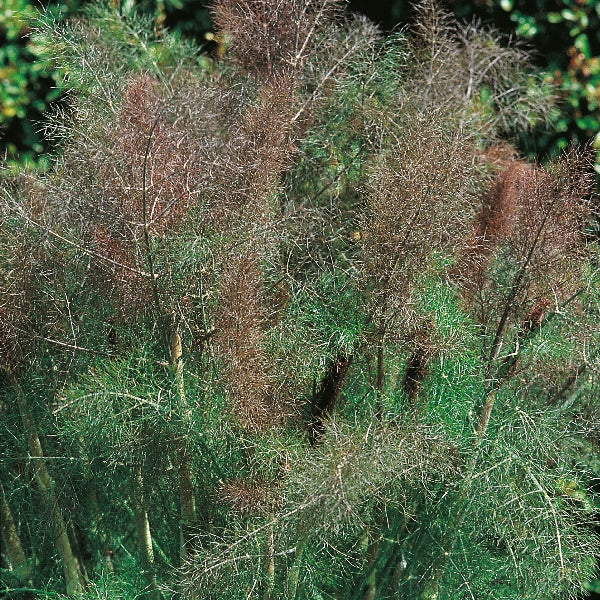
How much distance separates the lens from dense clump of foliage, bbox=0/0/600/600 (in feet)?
4.52

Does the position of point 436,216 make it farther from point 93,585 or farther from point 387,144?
point 93,585

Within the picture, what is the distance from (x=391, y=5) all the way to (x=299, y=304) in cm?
143

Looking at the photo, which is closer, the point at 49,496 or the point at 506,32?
the point at 49,496

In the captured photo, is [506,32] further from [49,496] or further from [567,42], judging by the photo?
[49,496]

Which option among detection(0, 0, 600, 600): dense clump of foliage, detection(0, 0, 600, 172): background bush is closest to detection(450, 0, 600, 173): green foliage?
detection(0, 0, 600, 172): background bush

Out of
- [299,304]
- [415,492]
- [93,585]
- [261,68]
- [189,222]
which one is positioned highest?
[261,68]

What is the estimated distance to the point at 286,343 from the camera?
4.87 ft

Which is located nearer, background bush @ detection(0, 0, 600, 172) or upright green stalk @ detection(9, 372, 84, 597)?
upright green stalk @ detection(9, 372, 84, 597)

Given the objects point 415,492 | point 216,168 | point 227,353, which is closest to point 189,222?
point 216,168

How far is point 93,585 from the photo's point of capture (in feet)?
5.05

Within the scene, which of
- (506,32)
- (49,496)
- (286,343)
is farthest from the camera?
(506,32)

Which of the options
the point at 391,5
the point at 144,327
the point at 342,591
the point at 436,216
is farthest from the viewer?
the point at 391,5

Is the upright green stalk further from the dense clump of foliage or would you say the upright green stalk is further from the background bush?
the background bush

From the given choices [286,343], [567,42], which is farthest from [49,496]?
[567,42]
